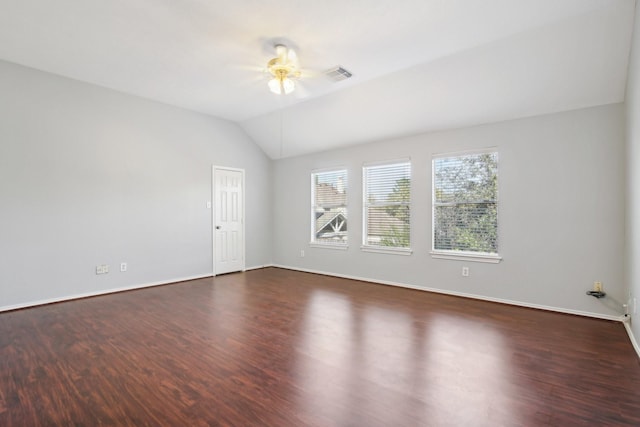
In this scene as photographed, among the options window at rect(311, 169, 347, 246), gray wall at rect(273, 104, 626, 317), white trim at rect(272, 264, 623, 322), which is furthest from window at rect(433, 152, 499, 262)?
window at rect(311, 169, 347, 246)

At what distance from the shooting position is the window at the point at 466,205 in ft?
14.2

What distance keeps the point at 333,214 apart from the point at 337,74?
287cm

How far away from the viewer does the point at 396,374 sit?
232 cm

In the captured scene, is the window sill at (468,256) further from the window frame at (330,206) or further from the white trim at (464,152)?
the window frame at (330,206)

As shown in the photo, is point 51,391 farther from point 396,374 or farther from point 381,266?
point 381,266

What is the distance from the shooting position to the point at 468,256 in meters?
4.43

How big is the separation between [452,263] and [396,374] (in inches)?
107

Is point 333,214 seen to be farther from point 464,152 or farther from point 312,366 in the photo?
point 312,366

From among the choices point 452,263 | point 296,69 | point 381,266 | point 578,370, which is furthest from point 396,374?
point 296,69

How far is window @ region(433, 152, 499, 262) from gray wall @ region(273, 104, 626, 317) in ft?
0.40

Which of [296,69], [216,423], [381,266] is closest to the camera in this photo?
[216,423]

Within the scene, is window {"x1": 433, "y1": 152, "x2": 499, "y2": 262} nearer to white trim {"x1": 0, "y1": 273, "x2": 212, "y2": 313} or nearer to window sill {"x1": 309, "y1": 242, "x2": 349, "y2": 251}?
window sill {"x1": 309, "y1": 242, "x2": 349, "y2": 251}

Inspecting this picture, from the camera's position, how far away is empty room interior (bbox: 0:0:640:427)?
219cm

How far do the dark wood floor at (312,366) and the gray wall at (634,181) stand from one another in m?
0.60
